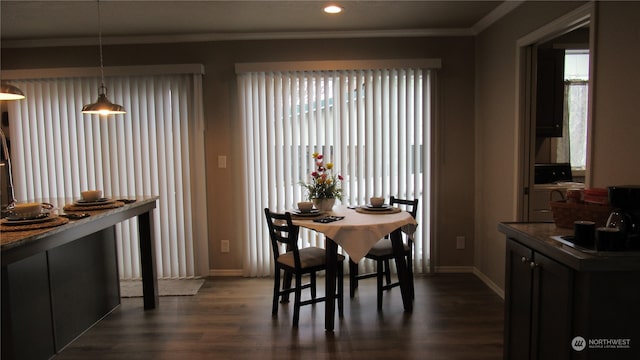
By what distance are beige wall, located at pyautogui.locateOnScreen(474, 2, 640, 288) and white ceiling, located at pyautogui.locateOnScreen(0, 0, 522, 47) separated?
32cm

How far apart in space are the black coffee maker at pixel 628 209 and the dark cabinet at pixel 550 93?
8.32 feet

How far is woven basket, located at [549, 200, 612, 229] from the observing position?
1911 millimetres

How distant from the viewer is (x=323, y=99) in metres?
4.39

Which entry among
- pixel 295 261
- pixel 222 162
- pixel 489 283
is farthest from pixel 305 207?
pixel 489 283

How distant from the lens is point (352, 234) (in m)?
3.05

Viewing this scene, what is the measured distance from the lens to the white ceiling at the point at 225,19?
11.4ft

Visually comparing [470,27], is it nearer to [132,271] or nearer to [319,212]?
[319,212]

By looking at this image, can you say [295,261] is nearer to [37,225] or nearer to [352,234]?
[352,234]

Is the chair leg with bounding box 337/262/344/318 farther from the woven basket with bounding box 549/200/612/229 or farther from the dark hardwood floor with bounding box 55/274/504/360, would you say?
the woven basket with bounding box 549/200/612/229

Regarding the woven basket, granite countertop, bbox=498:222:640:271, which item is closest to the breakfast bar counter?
granite countertop, bbox=498:222:640:271

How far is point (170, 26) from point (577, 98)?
4.42m

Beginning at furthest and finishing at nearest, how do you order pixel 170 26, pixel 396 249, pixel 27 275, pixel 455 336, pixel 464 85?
pixel 464 85
pixel 170 26
pixel 396 249
pixel 455 336
pixel 27 275

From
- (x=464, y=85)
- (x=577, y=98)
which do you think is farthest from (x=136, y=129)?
(x=577, y=98)

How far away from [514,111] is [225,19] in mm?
2655
